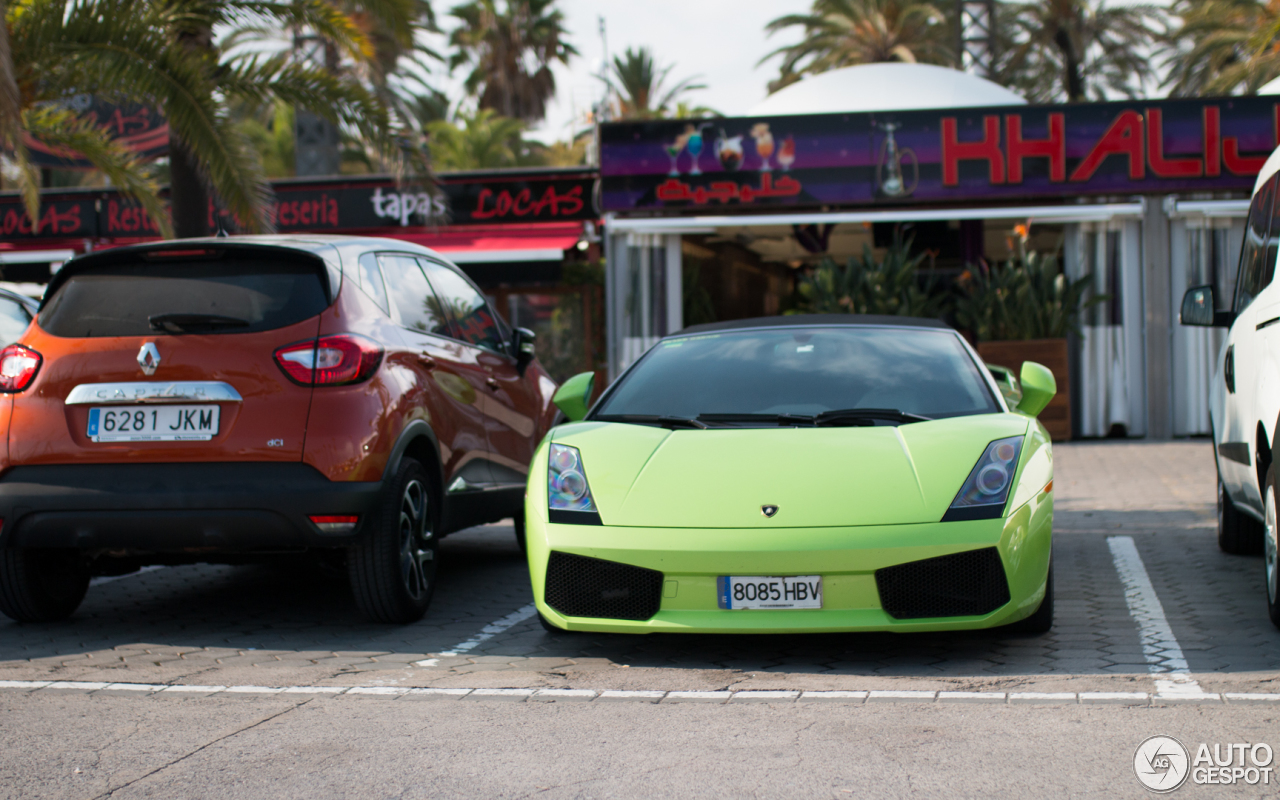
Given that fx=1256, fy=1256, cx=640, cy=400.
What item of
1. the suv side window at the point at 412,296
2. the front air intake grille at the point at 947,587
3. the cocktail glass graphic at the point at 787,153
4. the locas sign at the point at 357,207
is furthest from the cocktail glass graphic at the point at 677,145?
the front air intake grille at the point at 947,587

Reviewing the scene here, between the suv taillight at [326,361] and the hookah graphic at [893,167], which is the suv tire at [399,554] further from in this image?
the hookah graphic at [893,167]

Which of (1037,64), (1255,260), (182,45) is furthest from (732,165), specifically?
Result: (1037,64)

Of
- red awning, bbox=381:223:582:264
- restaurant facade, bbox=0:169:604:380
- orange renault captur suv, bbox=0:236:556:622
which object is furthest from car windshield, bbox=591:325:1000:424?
restaurant facade, bbox=0:169:604:380

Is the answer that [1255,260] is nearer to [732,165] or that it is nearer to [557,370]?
[732,165]

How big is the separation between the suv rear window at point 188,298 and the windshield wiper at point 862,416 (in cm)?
201

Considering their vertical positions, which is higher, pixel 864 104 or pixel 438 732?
pixel 864 104

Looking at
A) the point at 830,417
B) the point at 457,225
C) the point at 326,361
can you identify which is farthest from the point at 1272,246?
the point at 457,225

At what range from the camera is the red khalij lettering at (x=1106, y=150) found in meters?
14.4

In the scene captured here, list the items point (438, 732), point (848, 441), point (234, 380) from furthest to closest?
point (234, 380), point (848, 441), point (438, 732)

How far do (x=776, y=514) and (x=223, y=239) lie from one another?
2.55 metres

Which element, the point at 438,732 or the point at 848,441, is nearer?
the point at 438,732

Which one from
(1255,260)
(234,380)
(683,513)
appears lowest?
(683,513)

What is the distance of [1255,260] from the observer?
5.75 metres

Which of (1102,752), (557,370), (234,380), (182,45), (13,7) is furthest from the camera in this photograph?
(557,370)
